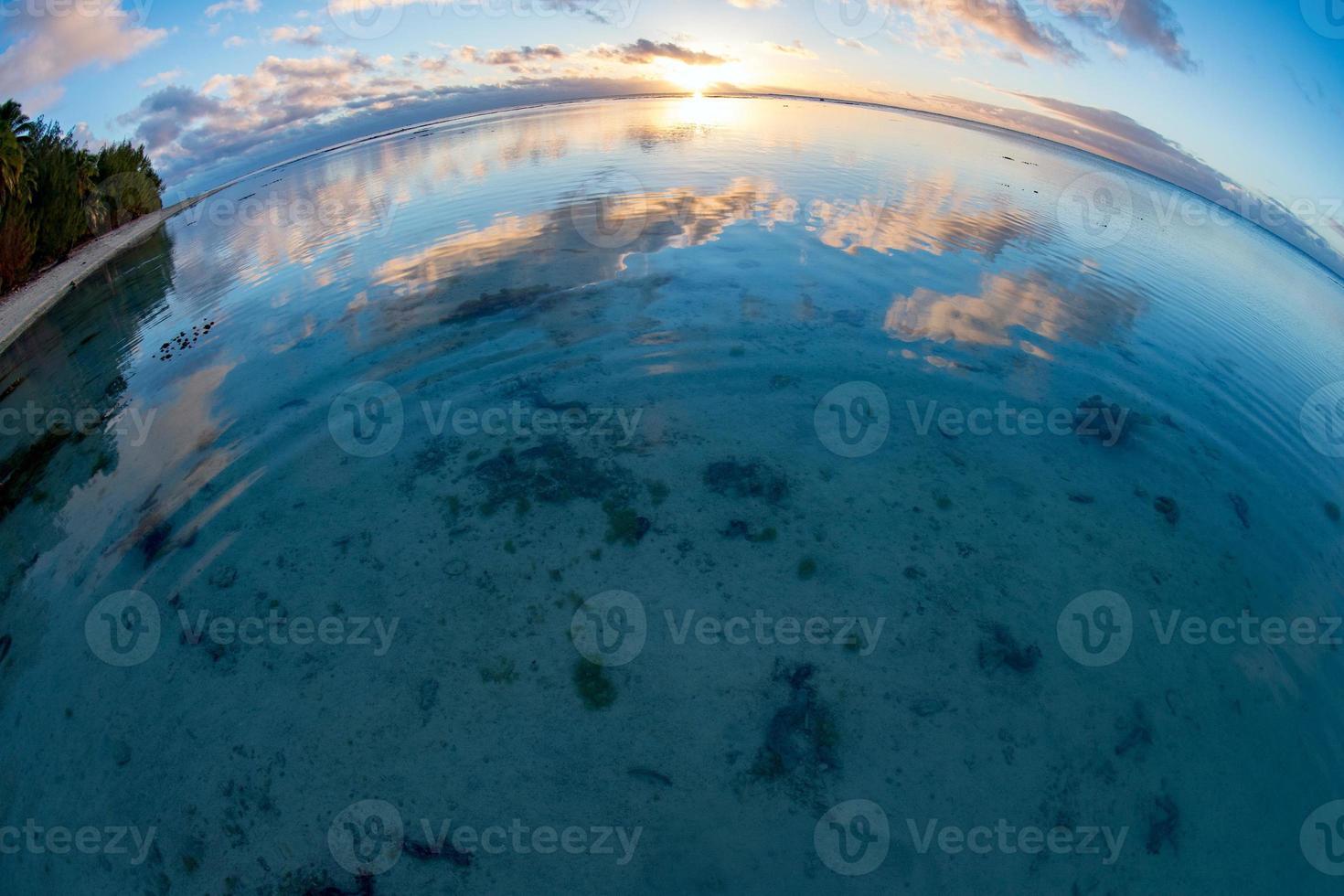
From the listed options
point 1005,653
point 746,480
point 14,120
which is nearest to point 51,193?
point 14,120

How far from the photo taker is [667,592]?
7047mm

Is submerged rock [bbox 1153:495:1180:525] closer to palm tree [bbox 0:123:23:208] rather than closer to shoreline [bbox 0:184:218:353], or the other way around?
shoreline [bbox 0:184:218:353]

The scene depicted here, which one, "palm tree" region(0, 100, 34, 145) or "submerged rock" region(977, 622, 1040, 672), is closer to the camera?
"submerged rock" region(977, 622, 1040, 672)

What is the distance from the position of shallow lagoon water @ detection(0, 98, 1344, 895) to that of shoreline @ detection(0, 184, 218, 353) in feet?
21.3

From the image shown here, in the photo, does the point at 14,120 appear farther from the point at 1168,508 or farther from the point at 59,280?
the point at 1168,508

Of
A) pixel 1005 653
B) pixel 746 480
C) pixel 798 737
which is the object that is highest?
pixel 746 480

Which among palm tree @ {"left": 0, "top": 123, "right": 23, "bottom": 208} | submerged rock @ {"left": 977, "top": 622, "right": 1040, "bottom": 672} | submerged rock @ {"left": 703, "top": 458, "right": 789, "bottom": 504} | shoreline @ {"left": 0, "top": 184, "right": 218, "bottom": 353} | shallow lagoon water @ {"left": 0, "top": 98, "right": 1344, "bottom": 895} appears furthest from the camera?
palm tree @ {"left": 0, "top": 123, "right": 23, "bottom": 208}

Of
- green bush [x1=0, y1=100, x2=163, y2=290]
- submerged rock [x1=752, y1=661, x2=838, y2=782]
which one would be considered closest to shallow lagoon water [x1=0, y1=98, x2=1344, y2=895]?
submerged rock [x1=752, y1=661, x2=838, y2=782]

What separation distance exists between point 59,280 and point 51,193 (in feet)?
23.4

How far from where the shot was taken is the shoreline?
19.0 meters

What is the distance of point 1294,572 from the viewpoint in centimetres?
816

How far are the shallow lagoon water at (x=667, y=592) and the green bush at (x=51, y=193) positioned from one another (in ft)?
49.8

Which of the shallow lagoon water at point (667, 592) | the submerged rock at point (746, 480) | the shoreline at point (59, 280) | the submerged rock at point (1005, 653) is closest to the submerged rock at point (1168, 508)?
the shallow lagoon water at point (667, 592)

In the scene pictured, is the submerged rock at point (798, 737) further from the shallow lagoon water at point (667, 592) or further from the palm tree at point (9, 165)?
the palm tree at point (9, 165)
